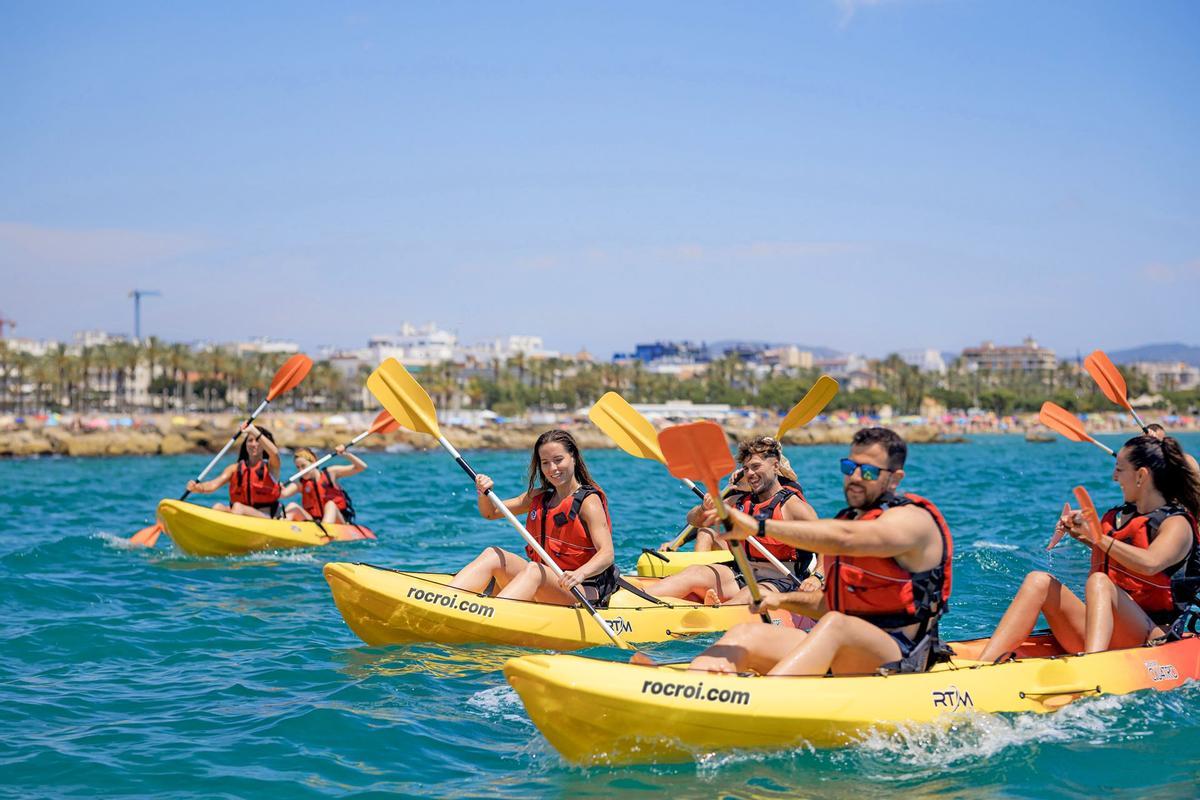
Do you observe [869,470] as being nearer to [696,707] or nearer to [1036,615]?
[696,707]

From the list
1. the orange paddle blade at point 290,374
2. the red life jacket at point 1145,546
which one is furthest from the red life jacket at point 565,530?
the orange paddle blade at point 290,374

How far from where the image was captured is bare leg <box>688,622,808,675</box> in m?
5.26

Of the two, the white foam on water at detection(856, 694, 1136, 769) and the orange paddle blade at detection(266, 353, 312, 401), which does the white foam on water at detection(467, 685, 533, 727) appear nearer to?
the white foam on water at detection(856, 694, 1136, 769)

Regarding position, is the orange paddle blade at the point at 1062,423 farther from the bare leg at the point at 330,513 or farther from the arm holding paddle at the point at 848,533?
the bare leg at the point at 330,513

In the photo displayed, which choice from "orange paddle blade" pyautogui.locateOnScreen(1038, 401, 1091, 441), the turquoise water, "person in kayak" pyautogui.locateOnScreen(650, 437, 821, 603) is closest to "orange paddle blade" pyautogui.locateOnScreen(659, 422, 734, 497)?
the turquoise water

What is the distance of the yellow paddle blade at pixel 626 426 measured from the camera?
779cm

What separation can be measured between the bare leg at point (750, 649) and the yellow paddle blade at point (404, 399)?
351 centimetres

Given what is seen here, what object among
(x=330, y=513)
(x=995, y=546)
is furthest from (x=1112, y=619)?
(x=330, y=513)

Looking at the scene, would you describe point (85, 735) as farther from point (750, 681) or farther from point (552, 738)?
point (750, 681)

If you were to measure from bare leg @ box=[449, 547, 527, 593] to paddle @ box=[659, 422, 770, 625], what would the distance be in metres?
2.73

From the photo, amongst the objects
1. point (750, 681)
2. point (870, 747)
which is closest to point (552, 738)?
point (750, 681)

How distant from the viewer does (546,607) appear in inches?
298

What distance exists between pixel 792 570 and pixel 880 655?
299cm

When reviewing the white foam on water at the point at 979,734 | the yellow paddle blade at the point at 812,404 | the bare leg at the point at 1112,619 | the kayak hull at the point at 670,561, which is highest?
the yellow paddle blade at the point at 812,404
